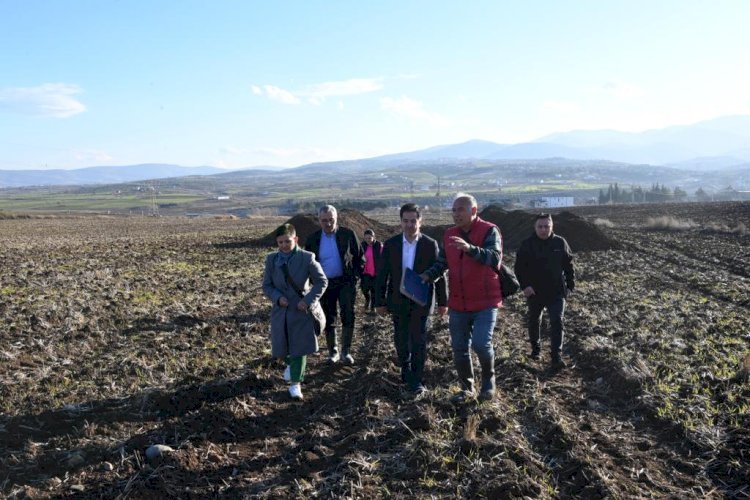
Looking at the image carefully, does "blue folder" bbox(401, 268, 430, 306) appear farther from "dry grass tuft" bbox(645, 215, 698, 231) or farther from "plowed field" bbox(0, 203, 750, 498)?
"dry grass tuft" bbox(645, 215, 698, 231)

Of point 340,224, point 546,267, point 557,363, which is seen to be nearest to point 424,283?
point 546,267

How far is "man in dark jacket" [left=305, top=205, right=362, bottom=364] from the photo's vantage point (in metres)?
7.48

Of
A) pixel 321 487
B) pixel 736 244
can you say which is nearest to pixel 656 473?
pixel 321 487

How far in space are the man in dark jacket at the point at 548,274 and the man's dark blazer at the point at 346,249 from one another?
220cm

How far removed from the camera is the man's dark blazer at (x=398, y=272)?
6305 mm

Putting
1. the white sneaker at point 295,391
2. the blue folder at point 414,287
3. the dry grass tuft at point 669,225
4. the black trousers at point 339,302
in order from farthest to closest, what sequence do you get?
the dry grass tuft at point 669,225 → the black trousers at point 339,302 → the white sneaker at point 295,391 → the blue folder at point 414,287

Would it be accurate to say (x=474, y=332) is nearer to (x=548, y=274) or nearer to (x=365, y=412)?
(x=365, y=412)

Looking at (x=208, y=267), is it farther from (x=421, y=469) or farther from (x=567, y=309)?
(x=421, y=469)

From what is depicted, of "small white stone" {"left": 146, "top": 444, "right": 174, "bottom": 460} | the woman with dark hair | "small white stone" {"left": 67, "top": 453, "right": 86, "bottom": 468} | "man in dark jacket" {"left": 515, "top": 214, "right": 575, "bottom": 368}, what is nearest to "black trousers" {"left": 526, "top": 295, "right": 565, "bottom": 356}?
"man in dark jacket" {"left": 515, "top": 214, "right": 575, "bottom": 368}

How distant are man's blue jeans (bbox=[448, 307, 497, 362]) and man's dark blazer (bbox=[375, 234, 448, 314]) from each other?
38 centimetres

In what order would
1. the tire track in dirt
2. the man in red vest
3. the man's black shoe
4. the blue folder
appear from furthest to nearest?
the man's black shoe, the blue folder, the man in red vest, the tire track in dirt

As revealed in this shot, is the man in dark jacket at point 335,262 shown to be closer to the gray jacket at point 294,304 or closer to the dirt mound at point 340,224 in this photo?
the gray jacket at point 294,304

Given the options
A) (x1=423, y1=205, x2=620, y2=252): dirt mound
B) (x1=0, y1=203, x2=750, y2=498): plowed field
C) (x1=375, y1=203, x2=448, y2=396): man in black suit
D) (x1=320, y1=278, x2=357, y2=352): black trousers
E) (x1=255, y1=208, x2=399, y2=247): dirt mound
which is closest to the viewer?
(x1=0, y1=203, x2=750, y2=498): plowed field

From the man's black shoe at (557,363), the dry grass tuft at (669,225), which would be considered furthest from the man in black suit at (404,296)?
the dry grass tuft at (669,225)
